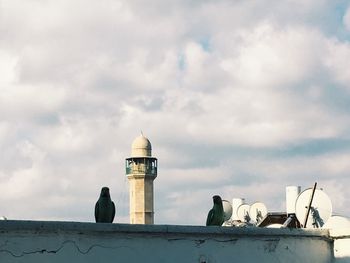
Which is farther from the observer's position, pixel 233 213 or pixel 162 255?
pixel 233 213

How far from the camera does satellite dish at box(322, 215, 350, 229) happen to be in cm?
1639

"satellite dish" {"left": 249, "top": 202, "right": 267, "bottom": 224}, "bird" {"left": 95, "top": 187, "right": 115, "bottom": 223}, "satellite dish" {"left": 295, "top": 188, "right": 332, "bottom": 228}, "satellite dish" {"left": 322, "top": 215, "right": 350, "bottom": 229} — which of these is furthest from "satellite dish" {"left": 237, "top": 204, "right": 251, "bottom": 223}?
"bird" {"left": 95, "top": 187, "right": 115, "bottom": 223}

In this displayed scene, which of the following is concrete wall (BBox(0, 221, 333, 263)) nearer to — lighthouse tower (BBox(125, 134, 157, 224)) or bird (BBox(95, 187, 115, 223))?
bird (BBox(95, 187, 115, 223))

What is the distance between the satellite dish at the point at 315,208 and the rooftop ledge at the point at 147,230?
8.80ft

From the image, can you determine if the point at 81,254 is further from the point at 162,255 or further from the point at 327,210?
the point at 327,210

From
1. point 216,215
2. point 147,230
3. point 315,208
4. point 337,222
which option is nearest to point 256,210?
point 315,208

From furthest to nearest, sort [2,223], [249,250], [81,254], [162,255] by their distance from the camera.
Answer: [249,250]
[162,255]
[81,254]
[2,223]

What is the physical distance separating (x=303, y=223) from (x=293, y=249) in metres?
3.31

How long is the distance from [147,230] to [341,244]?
437 cm

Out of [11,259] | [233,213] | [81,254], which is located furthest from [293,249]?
[233,213]

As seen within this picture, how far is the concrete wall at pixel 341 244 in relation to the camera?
558 inches

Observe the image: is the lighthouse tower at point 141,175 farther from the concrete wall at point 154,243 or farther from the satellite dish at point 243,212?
the concrete wall at point 154,243

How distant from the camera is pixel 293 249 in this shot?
13.8 metres

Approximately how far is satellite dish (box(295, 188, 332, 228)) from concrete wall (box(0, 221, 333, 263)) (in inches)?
104
